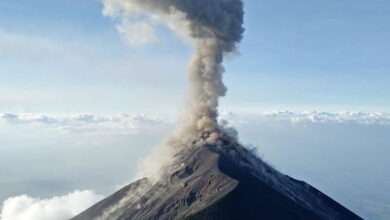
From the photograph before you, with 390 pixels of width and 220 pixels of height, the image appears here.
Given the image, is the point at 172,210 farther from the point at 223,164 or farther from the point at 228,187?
the point at 223,164

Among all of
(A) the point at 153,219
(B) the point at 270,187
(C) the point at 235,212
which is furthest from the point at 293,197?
(A) the point at 153,219

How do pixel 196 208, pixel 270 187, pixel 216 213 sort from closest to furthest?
pixel 216 213 < pixel 196 208 < pixel 270 187

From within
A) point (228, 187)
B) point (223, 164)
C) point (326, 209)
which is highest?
point (223, 164)

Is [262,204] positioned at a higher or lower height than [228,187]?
lower

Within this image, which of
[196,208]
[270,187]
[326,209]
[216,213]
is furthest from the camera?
[326,209]

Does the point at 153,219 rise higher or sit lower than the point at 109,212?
lower

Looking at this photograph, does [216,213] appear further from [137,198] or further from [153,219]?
[137,198]

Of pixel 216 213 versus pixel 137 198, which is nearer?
pixel 216 213

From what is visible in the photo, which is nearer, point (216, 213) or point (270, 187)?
point (216, 213)

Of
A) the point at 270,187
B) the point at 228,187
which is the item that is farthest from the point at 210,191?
the point at 270,187
